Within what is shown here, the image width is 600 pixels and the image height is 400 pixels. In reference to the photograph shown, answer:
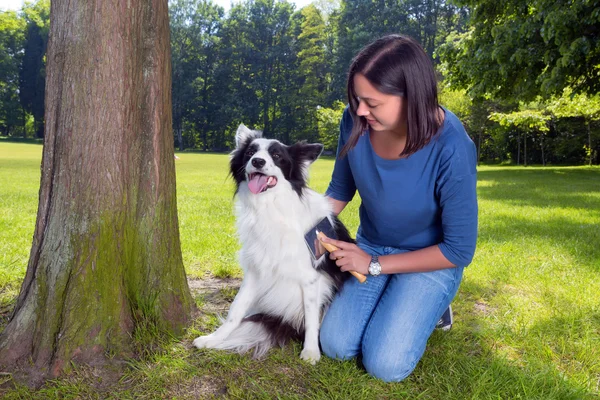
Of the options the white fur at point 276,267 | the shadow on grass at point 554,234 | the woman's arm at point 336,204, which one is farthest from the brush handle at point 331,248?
the shadow on grass at point 554,234

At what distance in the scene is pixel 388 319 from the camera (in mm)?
2553

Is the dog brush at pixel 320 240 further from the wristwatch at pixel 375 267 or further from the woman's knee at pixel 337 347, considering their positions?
the woman's knee at pixel 337 347

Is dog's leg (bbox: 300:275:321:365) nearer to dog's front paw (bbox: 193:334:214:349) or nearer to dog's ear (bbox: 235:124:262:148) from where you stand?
dog's front paw (bbox: 193:334:214:349)

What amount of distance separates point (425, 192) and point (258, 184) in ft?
2.93

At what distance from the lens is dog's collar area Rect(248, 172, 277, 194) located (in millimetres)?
2597

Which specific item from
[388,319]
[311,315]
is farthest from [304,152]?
[388,319]

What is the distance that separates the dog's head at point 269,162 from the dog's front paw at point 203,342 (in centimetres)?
84

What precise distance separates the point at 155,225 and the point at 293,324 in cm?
97

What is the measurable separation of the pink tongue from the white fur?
0.17 feet

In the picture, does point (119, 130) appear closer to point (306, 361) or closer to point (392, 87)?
point (392, 87)

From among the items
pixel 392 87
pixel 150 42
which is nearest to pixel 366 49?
pixel 392 87

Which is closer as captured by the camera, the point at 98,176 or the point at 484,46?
the point at 98,176

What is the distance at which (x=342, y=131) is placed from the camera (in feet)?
9.07

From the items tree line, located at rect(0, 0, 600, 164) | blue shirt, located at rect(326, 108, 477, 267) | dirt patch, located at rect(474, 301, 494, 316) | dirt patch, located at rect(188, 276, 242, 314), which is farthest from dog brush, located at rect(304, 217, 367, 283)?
tree line, located at rect(0, 0, 600, 164)
